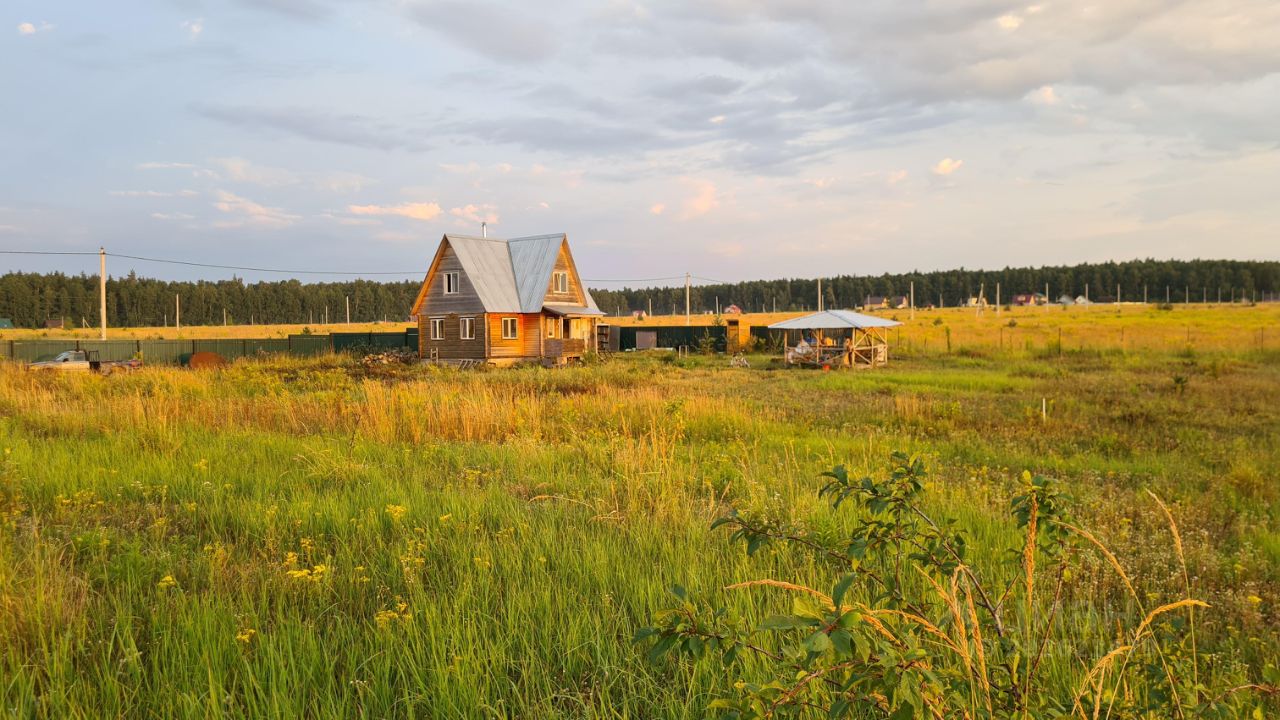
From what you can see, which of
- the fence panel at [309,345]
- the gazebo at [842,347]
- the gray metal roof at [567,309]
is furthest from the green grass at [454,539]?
the fence panel at [309,345]

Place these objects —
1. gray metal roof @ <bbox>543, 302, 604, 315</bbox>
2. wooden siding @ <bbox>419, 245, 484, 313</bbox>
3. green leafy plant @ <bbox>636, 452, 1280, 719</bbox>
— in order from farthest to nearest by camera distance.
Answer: gray metal roof @ <bbox>543, 302, 604, 315</bbox>
wooden siding @ <bbox>419, 245, 484, 313</bbox>
green leafy plant @ <bbox>636, 452, 1280, 719</bbox>

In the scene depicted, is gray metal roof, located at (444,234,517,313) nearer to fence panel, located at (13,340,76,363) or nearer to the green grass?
fence panel, located at (13,340,76,363)

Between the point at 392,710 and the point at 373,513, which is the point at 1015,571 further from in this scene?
the point at 373,513

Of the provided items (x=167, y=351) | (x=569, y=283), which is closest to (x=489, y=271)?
(x=569, y=283)

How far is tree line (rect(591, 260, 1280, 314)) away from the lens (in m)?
116

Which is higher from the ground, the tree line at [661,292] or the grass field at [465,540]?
the tree line at [661,292]

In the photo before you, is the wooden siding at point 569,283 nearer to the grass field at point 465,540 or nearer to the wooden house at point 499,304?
the wooden house at point 499,304

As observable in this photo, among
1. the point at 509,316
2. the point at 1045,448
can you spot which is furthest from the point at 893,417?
the point at 509,316

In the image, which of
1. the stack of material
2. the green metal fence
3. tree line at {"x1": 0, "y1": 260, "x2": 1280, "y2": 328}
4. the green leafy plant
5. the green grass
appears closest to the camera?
the green leafy plant

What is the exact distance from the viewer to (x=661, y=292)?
14588 cm

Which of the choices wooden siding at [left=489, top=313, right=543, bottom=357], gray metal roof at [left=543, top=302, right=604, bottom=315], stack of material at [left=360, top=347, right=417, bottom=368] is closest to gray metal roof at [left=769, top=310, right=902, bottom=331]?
gray metal roof at [left=543, top=302, right=604, bottom=315]

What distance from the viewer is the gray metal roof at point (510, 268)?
3388 centimetres

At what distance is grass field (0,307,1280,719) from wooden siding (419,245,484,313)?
68.8ft

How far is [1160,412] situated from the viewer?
14125 millimetres
